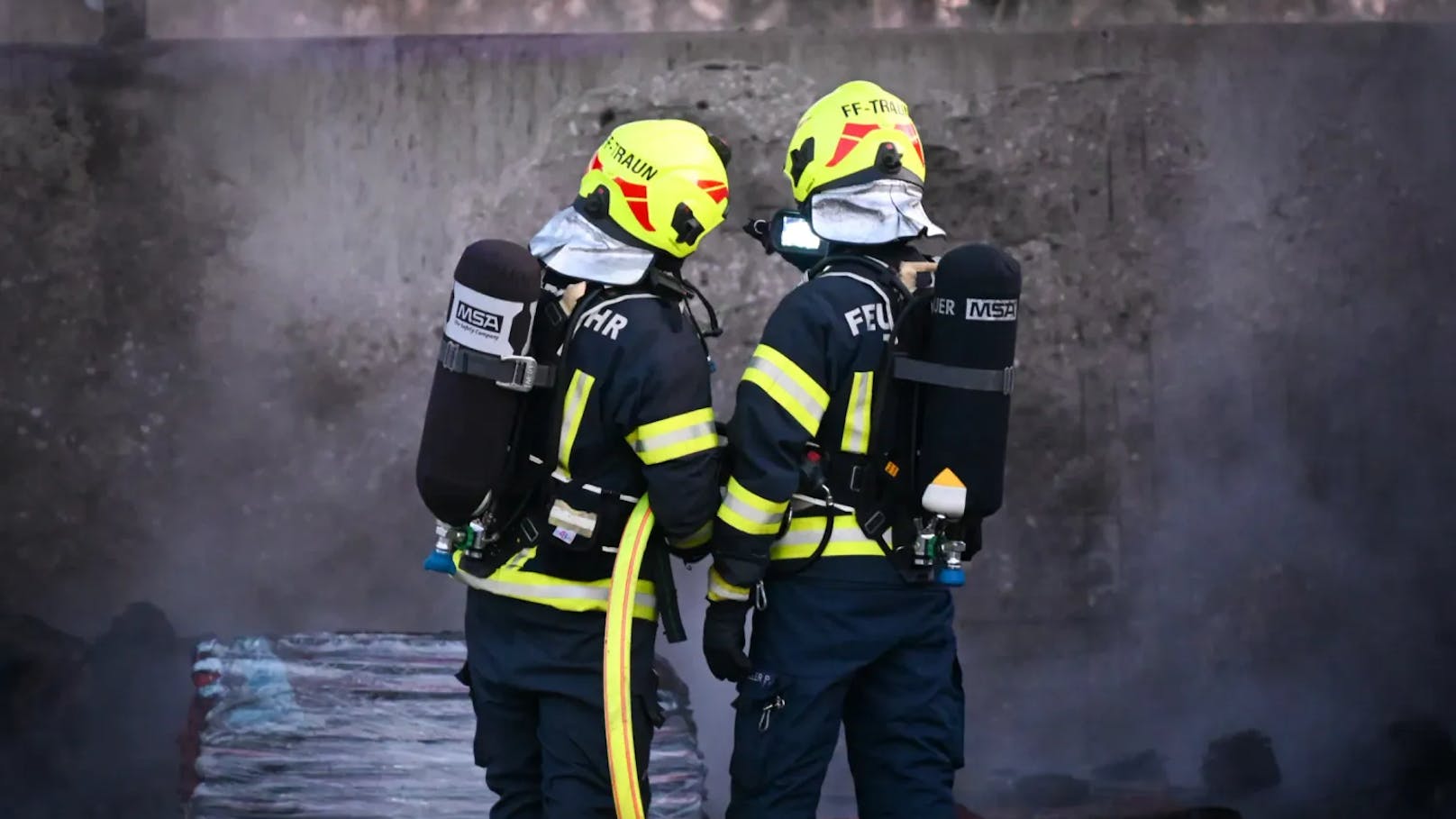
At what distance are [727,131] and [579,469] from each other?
210cm

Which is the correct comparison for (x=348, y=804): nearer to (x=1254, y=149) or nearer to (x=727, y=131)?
(x=727, y=131)

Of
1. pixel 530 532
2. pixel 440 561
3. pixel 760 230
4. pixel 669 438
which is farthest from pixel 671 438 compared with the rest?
pixel 760 230

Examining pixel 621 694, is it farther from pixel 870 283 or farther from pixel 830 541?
pixel 870 283

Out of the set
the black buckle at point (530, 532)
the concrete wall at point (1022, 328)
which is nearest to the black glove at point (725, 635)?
the black buckle at point (530, 532)

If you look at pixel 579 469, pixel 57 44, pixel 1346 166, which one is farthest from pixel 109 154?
pixel 1346 166

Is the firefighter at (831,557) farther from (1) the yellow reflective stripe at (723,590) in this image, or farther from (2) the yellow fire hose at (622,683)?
(2) the yellow fire hose at (622,683)

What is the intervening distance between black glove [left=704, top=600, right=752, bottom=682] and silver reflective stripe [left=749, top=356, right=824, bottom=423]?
0.50 m

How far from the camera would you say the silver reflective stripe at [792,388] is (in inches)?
139

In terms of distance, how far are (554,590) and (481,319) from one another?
26.6 inches

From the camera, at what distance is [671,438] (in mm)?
3438

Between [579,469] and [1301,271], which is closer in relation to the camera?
[579,469]

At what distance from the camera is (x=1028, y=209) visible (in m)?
5.38

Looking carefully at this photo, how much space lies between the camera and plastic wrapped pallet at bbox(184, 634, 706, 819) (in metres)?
4.98

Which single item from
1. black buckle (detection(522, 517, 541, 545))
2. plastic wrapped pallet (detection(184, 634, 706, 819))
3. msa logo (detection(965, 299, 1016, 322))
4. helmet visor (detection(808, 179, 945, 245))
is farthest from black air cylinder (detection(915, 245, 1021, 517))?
plastic wrapped pallet (detection(184, 634, 706, 819))
